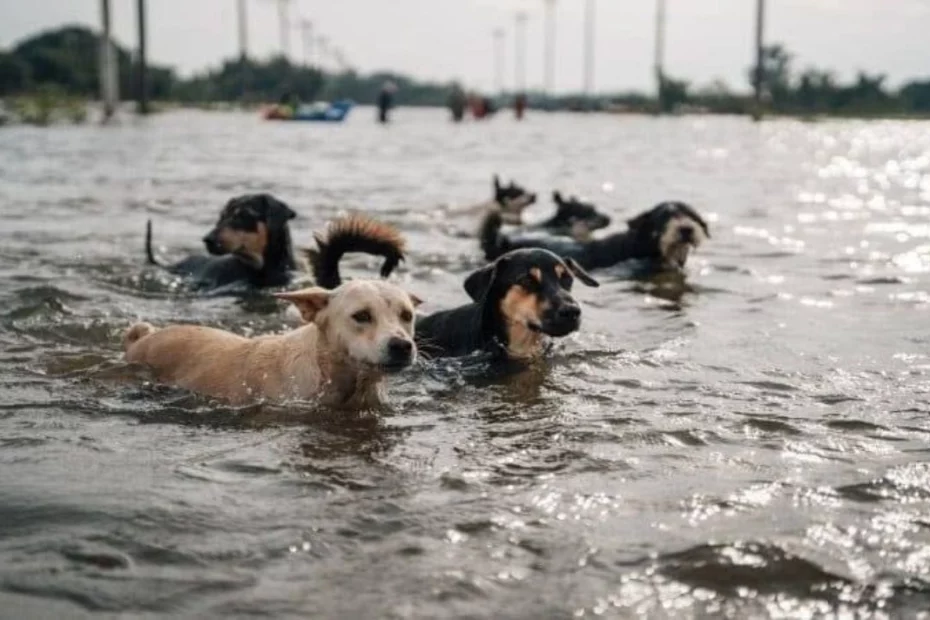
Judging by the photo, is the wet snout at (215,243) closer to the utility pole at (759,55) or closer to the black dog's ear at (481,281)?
the black dog's ear at (481,281)

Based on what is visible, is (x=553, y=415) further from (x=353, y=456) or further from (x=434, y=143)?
(x=434, y=143)

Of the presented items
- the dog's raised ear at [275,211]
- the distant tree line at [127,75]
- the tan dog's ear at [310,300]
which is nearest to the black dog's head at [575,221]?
the dog's raised ear at [275,211]

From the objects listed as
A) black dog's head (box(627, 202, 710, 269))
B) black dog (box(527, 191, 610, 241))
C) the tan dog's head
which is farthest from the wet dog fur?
black dog (box(527, 191, 610, 241))

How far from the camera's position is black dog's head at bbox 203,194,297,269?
415 inches

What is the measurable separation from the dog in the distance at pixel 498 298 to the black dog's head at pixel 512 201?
8.78 metres

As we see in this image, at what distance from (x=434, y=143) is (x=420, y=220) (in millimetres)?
26345

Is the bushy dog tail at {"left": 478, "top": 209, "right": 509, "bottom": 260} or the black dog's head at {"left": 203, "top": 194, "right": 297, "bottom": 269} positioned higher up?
the black dog's head at {"left": 203, "top": 194, "right": 297, "bottom": 269}

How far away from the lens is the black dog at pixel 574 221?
1502cm

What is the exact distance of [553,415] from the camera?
6.28 meters

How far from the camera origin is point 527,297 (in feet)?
25.1

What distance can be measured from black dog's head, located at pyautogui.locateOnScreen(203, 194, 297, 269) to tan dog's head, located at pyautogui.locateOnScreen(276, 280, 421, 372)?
174 inches

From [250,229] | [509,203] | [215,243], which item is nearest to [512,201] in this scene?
[509,203]

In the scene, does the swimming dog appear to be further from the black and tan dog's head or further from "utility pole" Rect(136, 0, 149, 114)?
"utility pole" Rect(136, 0, 149, 114)

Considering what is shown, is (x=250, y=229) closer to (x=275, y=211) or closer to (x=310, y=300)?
(x=275, y=211)
